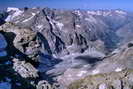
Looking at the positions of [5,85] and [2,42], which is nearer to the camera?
[5,85]

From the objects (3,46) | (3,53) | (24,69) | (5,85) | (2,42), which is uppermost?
(2,42)

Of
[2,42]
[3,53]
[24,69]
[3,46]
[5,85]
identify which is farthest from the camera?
[2,42]

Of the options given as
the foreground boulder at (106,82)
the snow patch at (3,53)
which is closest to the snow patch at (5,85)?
the snow patch at (3,53)

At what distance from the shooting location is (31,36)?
112 metres

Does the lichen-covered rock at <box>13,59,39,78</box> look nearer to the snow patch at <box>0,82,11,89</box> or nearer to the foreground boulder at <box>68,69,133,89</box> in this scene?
the snow patch at <box>0,82,11,89</box>

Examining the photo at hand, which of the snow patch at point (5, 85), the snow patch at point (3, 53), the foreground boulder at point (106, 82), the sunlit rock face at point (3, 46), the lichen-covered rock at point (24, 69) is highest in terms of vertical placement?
the foreground boulder at point (106, 82)

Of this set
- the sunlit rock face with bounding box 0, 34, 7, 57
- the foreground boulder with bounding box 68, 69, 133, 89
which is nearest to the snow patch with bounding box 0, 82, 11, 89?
the sunlit rock face with bounding box 0, 34, 7, 57

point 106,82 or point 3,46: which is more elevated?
point 106,82

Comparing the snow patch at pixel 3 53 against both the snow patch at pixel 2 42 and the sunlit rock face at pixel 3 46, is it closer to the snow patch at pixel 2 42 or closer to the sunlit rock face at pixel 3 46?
the sunlit rock face at pixel 3 46

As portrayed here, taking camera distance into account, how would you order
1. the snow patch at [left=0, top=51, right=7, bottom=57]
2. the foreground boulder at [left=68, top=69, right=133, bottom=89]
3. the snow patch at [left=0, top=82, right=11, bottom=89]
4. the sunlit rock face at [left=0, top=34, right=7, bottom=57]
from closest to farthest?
the foreground boulder at [left=68, top=69, right=133, bottom=89] → the snow patch at [left=0, top=82, right=11, bottom=89] → the snow patch at [left=0, top=51, right=7, bottom=57] → the sunlit rock face at [left=0, top=34, right=7, bottom=57]

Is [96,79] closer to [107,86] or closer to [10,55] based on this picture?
[107,86]

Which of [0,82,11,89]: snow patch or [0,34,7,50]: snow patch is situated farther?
[0,34,7,50]: snow patch

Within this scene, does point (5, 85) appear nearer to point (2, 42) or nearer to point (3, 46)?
point (3, 46)

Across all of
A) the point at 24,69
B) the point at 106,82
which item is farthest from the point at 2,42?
the point at 106,82
